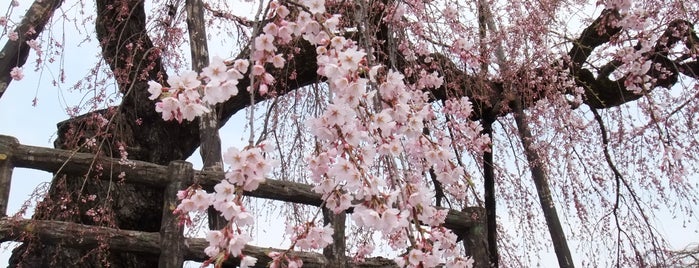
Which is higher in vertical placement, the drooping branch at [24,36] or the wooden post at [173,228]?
the drooping branch at [24,36]

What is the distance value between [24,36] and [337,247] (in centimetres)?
196

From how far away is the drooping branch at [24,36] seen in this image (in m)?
3.21

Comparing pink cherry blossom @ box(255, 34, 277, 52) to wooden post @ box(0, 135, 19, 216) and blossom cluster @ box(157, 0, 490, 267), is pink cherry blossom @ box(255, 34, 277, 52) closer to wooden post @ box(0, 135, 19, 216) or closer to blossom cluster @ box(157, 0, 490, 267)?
blossom cluster @ box(157, 0, 490, 267)

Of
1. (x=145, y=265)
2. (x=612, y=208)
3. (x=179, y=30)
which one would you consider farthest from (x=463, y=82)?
(x=145, y=265)

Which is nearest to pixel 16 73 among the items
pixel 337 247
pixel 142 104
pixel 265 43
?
pixel 142 104

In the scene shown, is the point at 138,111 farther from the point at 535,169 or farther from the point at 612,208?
the point at 612,208

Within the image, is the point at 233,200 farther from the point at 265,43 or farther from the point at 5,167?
the point at 5,167

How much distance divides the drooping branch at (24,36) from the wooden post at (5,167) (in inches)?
13.9

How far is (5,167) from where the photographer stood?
9.56ft

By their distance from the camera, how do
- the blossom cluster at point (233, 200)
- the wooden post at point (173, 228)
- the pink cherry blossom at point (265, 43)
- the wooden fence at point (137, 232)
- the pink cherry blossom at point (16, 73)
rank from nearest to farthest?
1. the blossom cluster at point (233, 200)
2. the pink cherry blossom at point (265, 43)
3. the wooden fence at point (137, 232)
4. the wooden post at point (173, 228)
5. the pink cherry blossom at point (16, 73)

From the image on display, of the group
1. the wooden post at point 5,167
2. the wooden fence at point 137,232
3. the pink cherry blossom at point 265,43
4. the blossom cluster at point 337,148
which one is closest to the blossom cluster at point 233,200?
the blossom cluster at point 337,148

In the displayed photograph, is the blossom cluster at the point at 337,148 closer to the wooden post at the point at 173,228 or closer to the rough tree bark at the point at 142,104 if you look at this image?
the wooden post at the point at 173,228

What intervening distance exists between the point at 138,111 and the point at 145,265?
1.01 meters

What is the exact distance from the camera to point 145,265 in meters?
3.52
